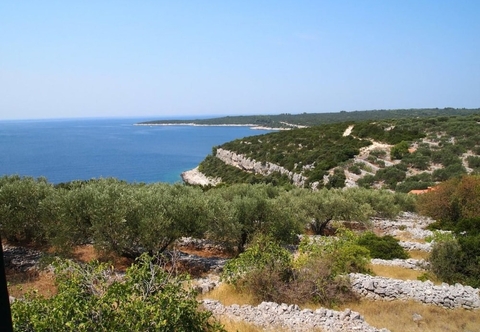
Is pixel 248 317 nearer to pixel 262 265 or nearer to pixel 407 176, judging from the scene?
pixel 262 265

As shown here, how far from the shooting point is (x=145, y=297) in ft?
22.4

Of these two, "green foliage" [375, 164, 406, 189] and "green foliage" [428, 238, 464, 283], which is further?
"green foliage" [375, 164, 406, 189]

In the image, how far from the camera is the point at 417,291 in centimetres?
1157

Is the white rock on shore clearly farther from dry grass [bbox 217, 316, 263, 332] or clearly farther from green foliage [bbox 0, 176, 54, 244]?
dry grass [bbox 217, 316, 263, 332]

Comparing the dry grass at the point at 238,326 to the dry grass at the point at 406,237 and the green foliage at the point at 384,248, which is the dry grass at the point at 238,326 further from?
the dry grass at the point at 406,237

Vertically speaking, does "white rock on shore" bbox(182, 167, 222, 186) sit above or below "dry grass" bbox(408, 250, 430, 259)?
below

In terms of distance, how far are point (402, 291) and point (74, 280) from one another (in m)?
10.5

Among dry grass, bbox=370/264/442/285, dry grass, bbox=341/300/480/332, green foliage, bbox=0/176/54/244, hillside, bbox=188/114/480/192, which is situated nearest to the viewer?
dry grass, bbox=341/300/480/332

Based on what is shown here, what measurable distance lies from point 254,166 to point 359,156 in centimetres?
2014

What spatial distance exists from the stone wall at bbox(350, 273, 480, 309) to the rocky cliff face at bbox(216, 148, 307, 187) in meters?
38.0

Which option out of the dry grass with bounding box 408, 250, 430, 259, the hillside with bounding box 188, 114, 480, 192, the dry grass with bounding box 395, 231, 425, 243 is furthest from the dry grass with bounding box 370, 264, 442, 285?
the hillside with bounding box 188, 114, 480, 192

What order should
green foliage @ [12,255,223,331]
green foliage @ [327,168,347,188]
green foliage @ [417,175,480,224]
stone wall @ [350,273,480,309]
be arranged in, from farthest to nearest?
green foliage @ [327,168,347,188], green foliage @ [417,175,480,224], stone wall @ [350,273,480,309], green foliage @ [12,255,223,331]

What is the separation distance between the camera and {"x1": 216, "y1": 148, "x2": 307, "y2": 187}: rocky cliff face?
52281 millimetres

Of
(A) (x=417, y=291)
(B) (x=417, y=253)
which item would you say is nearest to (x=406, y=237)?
(B) (x=417, y=253)
